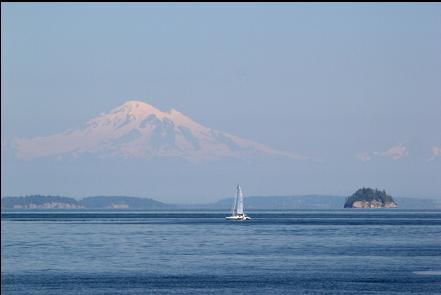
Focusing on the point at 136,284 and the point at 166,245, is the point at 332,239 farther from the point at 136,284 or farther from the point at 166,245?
the point at 136,284

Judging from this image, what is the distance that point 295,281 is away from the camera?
7825 cm

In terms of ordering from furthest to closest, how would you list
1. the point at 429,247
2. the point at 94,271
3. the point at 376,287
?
the point at 429,247 → the point at 94,271 → the point at 376,287

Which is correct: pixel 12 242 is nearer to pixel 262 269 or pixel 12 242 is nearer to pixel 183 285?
pixel 262 269

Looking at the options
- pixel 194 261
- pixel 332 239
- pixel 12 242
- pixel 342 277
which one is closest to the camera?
pixel 342 277

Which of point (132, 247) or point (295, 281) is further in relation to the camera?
point (132, 247)

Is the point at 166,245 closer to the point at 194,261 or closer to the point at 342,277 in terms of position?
the point at 194,261

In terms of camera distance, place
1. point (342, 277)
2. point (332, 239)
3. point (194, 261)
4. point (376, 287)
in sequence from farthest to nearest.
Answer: point (332, 239) → point (194, 261) → point (342, 277) → point (376, 287)

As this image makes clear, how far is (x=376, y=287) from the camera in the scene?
73562mm

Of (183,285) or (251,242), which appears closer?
(183,285)

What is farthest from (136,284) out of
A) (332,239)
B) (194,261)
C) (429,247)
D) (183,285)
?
(332,239)


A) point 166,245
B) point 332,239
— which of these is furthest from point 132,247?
point 332,239

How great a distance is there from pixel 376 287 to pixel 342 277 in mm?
7665

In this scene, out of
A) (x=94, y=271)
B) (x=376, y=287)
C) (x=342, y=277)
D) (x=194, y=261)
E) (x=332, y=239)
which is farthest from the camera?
(x=332, y=239)

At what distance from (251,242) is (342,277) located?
58879 mm
